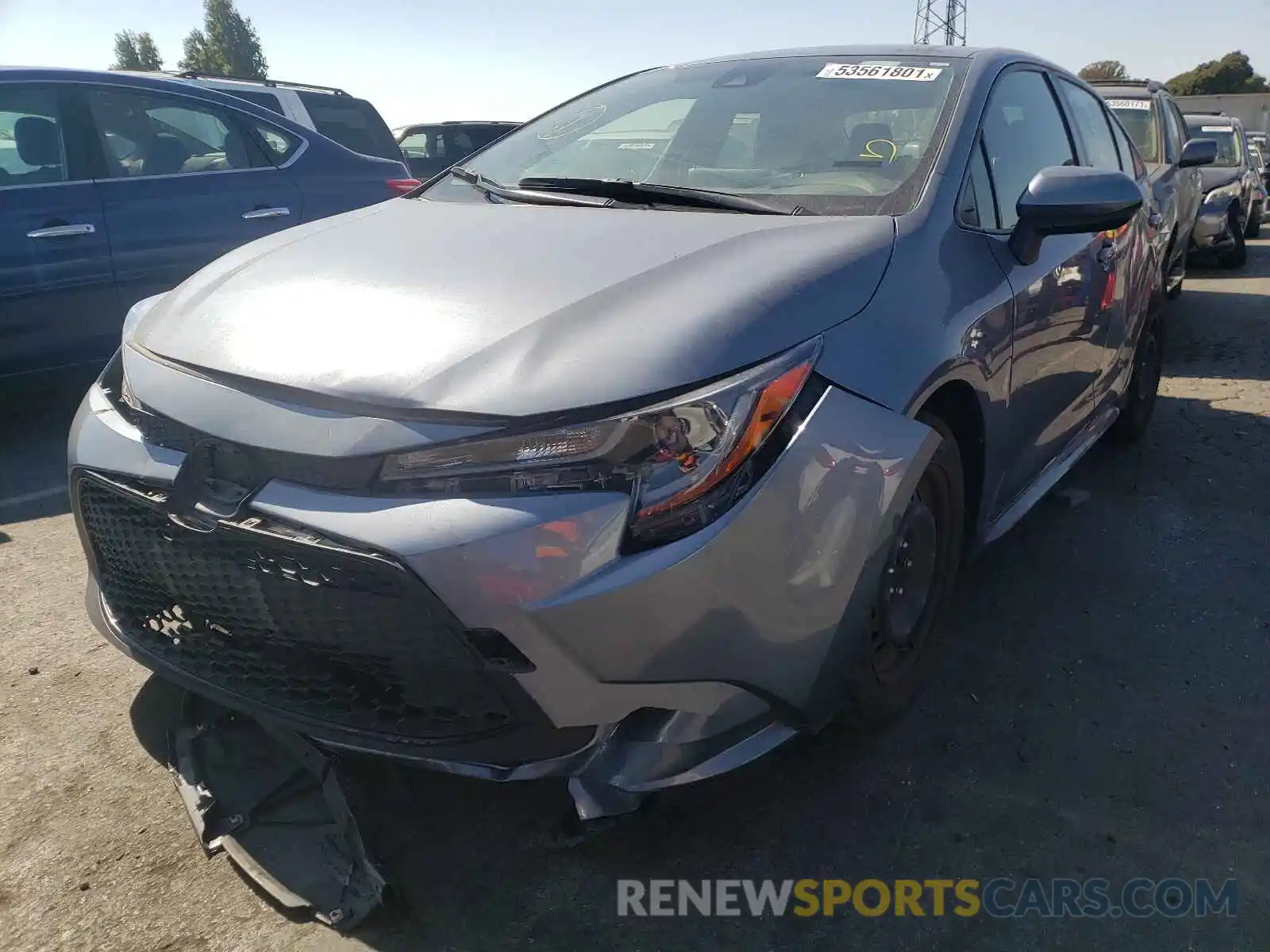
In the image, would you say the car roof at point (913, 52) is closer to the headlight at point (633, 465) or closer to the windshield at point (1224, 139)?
the headlight at point (633, 465)

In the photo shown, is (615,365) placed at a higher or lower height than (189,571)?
higher

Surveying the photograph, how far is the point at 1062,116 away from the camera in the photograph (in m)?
3.49

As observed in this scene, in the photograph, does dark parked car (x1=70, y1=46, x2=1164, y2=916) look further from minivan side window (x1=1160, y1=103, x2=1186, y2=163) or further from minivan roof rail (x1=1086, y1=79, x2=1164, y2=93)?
minivan roof rail (x1=1086, y1=79, x2=1164, y2=93)

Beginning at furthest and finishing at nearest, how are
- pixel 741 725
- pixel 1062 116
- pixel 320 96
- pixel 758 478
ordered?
1. pixel 320 96
2. pixel 1062 116
3. pixel 741 725
4. pixel 758 478

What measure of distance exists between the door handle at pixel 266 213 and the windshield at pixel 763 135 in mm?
A: 2160

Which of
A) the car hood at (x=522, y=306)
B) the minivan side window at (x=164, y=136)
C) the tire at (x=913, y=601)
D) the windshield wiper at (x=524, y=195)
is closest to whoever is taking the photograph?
the car hood at (x=522, y=306)

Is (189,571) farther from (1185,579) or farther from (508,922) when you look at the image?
(1185,579)

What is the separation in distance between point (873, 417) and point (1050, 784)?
3.20 ft

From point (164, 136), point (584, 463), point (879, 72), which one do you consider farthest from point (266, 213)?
point (584, 463)

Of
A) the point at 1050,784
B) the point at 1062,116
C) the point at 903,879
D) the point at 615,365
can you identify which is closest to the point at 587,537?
the point at 615,365

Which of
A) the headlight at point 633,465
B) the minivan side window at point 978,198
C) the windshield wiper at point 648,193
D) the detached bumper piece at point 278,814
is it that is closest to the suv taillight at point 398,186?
the windshield wiper at point 648,193

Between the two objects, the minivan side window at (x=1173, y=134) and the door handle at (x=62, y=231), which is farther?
the minivan side window at (x=1173, y=134)

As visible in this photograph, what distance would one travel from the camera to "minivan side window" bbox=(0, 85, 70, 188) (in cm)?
427

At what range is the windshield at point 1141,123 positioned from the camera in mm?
7387
